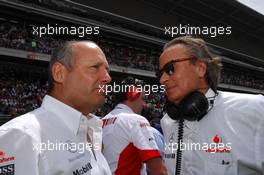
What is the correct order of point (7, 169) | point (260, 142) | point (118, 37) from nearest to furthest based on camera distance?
point (7, 169)
point (260, 142)
point (118, 37)

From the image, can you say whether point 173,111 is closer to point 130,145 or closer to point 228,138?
point 228,138

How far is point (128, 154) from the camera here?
105 inches

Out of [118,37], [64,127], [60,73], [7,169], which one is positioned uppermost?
[118,37]

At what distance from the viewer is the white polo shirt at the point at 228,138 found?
148 cm

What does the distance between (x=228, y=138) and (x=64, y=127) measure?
0.78m

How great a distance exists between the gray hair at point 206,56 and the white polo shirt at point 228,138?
104mm

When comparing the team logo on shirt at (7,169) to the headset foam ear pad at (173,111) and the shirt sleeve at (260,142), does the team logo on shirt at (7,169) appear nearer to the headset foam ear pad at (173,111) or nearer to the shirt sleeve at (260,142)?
the headset foam ear pad at (173,111)

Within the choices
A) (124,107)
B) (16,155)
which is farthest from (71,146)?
(124,107)

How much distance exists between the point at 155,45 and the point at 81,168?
19.5 meters

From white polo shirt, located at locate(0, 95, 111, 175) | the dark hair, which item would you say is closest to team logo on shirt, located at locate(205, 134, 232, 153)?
white polo shirt, located at locate(0, 95, 111, 175)

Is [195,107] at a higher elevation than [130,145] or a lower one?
higher

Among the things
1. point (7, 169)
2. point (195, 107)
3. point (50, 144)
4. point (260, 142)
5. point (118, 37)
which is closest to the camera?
point (7, 169)

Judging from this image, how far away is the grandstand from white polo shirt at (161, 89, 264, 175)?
6.39 metres

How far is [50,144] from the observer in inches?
53.1
